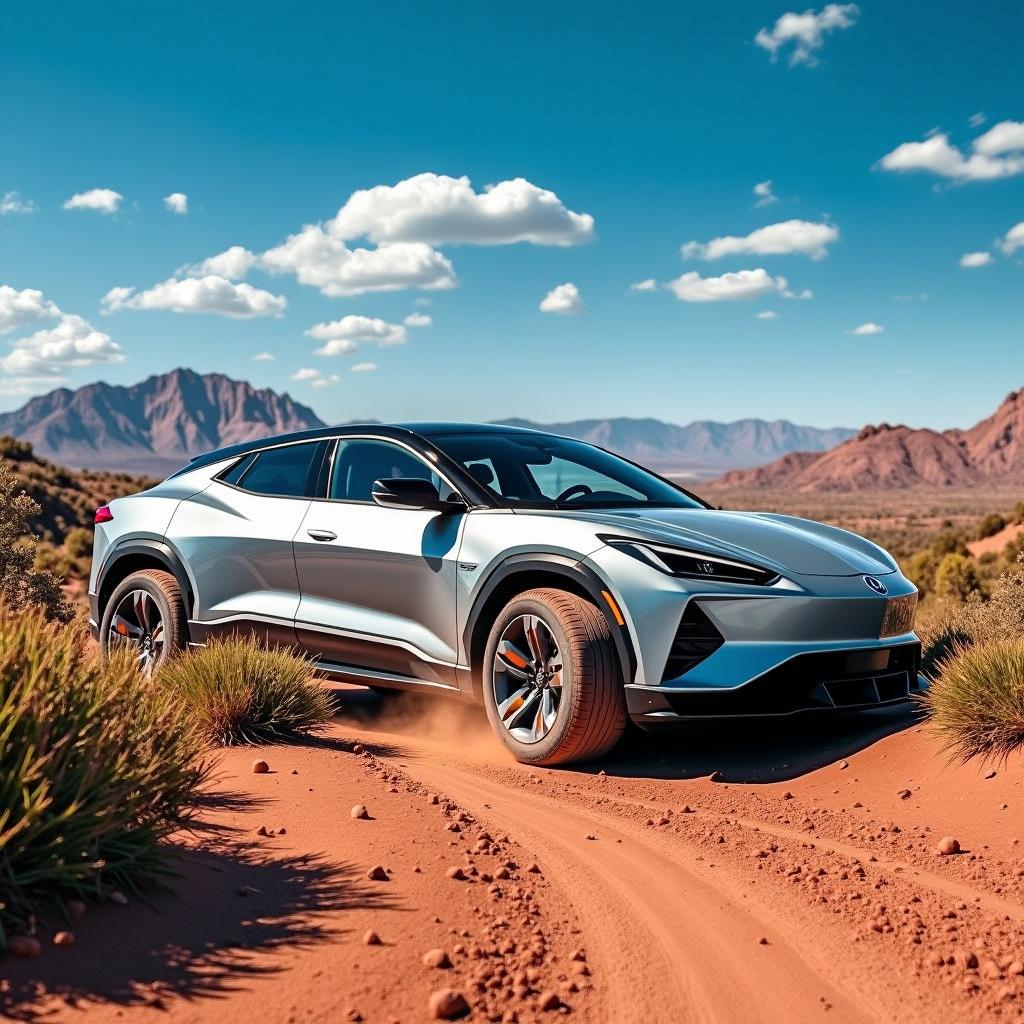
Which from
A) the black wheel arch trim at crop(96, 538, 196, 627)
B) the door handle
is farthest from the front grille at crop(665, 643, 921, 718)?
the black wheel arch trim at crop(96, 538, 196, 627)

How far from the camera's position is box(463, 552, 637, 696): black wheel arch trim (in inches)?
229

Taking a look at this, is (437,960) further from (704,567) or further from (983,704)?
(983,704)

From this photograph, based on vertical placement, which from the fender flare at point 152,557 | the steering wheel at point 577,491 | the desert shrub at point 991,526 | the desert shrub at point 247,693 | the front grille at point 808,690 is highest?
the desert shrub at point 991,526

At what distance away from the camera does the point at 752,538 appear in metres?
6.18

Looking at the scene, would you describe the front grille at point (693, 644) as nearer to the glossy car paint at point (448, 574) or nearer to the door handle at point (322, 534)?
the glossy car paint at point (448, 574)

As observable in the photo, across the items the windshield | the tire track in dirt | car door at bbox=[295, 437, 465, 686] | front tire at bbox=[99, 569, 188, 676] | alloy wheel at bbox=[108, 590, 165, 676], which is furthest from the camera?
alloy wheel at bbox=[108, 590, 165, 676]

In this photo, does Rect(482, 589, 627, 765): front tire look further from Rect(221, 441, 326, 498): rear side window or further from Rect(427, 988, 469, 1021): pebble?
Rect(427, 988, 469, 1021): pebble

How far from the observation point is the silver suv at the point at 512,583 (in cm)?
576

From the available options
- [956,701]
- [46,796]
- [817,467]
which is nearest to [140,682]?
[46,796]

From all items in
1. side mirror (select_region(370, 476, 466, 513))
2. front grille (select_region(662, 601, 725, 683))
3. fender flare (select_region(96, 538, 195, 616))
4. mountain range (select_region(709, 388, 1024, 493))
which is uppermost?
mountain range (select_region(709, 388, 1024, 493))

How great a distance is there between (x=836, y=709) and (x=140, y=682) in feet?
11.1

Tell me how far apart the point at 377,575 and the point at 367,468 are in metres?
0.81

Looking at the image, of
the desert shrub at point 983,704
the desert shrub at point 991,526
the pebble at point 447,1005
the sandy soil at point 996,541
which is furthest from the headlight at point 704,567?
the desert shrub at point 991,526

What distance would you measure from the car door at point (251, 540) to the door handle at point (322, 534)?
6.4 inches
